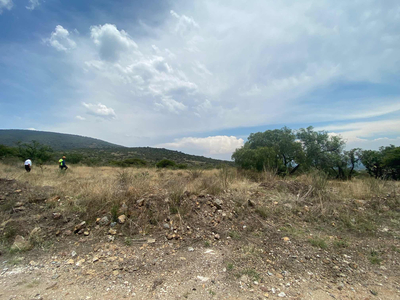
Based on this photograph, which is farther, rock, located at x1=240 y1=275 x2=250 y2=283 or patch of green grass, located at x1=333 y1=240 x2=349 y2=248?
patch of green grass, located at x1=333 y1=240 x2=349 y2=248

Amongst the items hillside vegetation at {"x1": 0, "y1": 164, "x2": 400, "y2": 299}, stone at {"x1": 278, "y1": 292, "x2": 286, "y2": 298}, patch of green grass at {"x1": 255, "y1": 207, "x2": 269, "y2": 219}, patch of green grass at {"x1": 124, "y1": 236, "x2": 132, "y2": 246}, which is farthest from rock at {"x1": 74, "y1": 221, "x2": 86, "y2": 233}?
patch of green grass at {"x1": 255, "y1": 207, "x2": 269, "y2": 219}

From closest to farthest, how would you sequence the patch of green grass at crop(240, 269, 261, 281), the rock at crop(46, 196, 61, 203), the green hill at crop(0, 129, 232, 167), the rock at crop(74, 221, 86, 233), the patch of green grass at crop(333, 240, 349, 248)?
1. the patch of green grass at crop(240, 269, 261, 281)
2. the patch of green grass at crop(333, 240, 349, 248)
3. the rock at crop(74, 221, 86, 233)
4. the rock at crop(46, 196, 61, 203)
5. the green hill at crop(0, 129, 232, 167)

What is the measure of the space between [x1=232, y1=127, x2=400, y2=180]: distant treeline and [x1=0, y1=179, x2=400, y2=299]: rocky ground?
10.5 metres

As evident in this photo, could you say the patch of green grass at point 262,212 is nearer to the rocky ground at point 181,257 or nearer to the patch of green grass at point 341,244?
the rocky ground at point 181,257

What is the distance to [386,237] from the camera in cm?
383

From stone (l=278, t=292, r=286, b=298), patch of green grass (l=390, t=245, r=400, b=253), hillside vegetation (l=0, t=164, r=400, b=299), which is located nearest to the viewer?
stone (l=278, t=292, r=286, b=298)

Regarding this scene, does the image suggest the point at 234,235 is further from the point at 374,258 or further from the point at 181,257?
the point at 374,258

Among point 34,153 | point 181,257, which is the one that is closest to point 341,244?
point 181,257

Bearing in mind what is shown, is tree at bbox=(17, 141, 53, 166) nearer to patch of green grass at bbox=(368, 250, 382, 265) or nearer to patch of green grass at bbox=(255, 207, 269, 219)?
patch of green grass at bbox=(255, 207, 269, 219)

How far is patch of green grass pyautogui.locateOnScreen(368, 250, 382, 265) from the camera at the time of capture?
294 centimetres

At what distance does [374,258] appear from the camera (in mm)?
3006

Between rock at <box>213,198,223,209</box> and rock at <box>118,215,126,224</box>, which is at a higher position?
rock at <box>213,198,223,209</box>

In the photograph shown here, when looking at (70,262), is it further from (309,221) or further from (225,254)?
(309,221)

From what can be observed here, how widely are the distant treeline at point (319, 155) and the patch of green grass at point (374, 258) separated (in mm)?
10814
